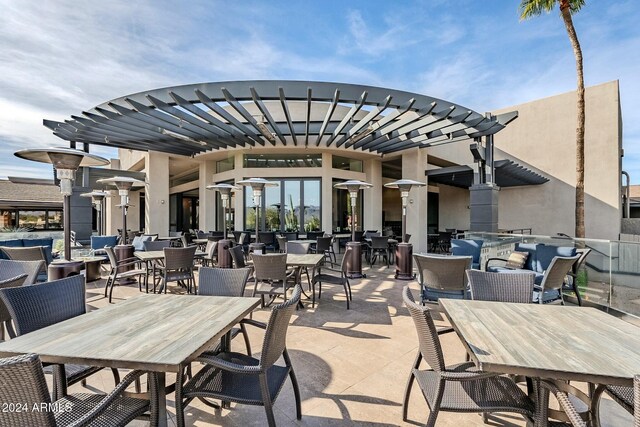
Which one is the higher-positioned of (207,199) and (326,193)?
(326,193)

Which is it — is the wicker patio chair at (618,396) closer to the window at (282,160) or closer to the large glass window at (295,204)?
the large glass window at (295,204)

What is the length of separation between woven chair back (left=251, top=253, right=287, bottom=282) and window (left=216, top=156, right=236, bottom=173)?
8.30 meters

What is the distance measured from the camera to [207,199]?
41.2 feet

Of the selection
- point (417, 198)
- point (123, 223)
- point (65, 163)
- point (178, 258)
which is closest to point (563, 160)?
point (417, 198)

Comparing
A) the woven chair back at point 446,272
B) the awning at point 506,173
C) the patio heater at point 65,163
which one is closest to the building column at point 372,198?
the awning at point 506,173

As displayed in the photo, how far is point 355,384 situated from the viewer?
2484 millimetres

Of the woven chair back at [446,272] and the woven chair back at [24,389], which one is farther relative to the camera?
the woven chair back at [446,272]

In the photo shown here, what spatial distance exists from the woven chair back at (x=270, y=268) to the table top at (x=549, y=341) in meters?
2.48

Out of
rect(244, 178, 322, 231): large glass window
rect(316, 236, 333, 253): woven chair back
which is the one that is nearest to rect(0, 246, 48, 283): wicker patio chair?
rect(316, 236, 333, 253): woven chair back

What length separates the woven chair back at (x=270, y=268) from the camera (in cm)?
423

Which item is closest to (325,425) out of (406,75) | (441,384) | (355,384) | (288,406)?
(288,406)

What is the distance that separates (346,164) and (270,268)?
335 inches

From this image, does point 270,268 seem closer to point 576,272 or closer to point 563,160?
point 576,272

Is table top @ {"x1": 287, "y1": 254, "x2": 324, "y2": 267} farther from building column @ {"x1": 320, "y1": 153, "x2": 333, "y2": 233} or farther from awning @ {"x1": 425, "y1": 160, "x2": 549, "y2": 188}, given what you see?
awning @ {"x1": 425, "y1": 160, "x2": 549, "y2": 188}
